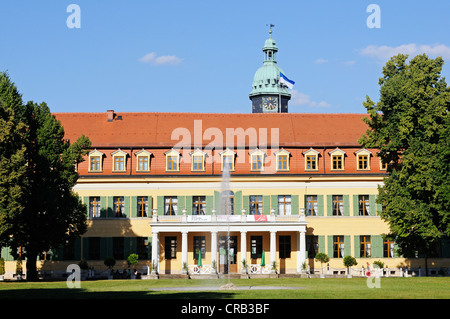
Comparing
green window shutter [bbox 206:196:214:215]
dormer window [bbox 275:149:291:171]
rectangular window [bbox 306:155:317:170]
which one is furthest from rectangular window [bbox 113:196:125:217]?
rectangular window [bbox 306:155:317:170]

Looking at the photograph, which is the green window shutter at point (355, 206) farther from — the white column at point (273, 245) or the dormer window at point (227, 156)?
the dormer window at point (227, 156)

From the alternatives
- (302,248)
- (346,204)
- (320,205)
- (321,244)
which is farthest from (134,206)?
(346,204)

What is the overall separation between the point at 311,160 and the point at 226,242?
9967 mm

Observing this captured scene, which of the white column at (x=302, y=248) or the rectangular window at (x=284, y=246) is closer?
the white column at (x=302, y=248)

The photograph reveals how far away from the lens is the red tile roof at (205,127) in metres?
62.2

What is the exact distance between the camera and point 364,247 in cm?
6031

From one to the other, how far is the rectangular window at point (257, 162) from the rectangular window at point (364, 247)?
33.1ft

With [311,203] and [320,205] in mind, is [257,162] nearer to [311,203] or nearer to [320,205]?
[311,203]

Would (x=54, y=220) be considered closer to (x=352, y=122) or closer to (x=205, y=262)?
(x=205, y=262)

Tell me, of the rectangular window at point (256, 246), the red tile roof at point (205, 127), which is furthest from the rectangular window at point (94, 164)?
the rectangular window at point (256, 246)

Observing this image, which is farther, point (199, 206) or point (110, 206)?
point (199, 206)

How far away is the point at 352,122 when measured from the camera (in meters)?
64.6

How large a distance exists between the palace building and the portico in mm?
83
